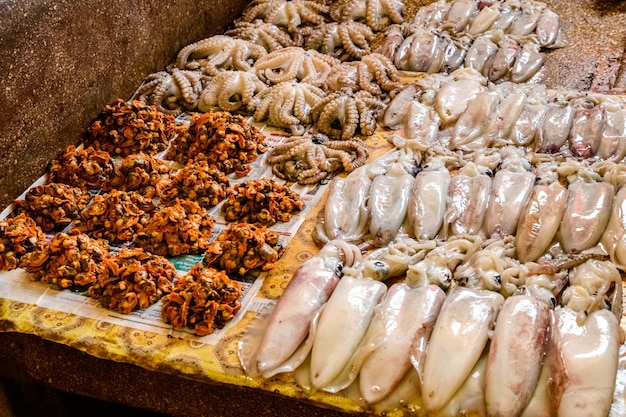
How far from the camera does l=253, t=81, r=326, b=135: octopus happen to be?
528 cm

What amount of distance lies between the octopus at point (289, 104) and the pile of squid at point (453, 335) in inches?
77.2

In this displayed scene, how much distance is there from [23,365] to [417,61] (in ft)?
12.9

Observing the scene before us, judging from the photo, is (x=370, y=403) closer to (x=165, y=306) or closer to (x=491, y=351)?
(x=491, y=351)

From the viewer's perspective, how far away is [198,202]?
14.5 feet

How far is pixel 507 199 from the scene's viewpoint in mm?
3945

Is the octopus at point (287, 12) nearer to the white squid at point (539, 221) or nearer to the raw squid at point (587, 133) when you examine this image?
the raw squid at point (587, 133)

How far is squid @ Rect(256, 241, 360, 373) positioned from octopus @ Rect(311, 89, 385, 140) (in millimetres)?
1669

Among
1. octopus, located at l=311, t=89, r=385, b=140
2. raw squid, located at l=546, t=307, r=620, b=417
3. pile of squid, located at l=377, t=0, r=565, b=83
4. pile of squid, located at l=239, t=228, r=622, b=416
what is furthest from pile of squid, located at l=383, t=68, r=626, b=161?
raw squid, located at l=546, t=307, r=620, b=417

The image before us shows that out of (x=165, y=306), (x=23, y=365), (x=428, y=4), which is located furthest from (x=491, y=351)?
(x=428, y=4)

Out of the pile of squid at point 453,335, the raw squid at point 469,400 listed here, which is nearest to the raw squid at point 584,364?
the pile of squid at point 453,335

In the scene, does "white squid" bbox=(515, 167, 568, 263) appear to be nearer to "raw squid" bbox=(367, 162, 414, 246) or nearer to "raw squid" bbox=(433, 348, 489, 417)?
"raw squid" bbox=(367, 162, 414, 246)

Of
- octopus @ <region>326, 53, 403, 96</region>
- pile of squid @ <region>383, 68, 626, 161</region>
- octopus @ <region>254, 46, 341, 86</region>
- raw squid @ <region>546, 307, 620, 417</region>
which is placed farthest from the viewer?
octopus @ <region>254, 46, 341, 86</region>

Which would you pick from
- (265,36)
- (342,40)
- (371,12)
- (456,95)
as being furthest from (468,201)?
(371,12)

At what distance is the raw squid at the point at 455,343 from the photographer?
9.52ft
